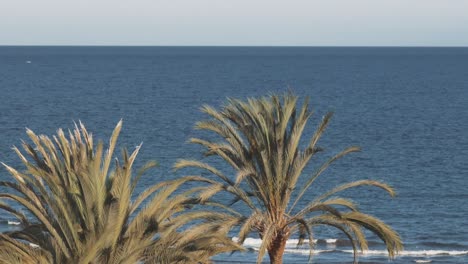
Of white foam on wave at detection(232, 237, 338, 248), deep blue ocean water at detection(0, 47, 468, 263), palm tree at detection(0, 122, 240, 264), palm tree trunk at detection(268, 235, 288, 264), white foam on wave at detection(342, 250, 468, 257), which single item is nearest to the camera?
palm tree at detection(0, 122, 240, 264)

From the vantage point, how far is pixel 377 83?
16175 cm

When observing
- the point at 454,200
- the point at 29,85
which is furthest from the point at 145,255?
the point at 29,85

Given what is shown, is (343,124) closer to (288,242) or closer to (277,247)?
(288,242)

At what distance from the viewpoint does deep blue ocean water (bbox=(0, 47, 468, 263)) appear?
168 feet

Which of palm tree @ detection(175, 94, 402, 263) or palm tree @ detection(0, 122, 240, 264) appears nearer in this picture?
palm tree @ detection(0, 122, 240, 264)

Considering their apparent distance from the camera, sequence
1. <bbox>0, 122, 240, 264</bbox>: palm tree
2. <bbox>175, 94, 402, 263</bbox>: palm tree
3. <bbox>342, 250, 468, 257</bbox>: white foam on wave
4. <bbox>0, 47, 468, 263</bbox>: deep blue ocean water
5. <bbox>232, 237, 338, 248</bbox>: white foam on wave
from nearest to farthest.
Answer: <bbox>0, 122, 240, 264</bbox>: palm tree
<bbox>175, 94, 402, 263</bbox>: palm tree
<bbox>342, 250, 468, 257</bbox>: white foam on wave
<bbox>232, 237, 338, 248</bbox>: white foam on wave
<bbox>0, 47, 468, 263</bbox>: deep blue ocean water

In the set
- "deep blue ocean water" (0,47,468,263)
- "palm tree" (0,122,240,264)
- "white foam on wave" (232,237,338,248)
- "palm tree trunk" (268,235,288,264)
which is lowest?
"palm tree" (0,122,240,264)

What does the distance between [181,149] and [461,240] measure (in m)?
32.9

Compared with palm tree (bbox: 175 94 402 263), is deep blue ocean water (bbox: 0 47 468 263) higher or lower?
higher

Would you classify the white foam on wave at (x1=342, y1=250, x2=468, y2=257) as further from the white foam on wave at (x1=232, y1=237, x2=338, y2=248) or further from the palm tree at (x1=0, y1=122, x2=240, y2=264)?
the palm tree at (x1=0, y1=122, x2=240, y2=264)

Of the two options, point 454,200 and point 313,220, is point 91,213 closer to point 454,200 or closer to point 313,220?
point 313,220

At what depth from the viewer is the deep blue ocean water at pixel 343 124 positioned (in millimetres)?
51094

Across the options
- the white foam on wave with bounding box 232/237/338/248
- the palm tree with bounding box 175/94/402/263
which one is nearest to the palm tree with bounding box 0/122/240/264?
the palm tree with bounding box 175/94/402/263

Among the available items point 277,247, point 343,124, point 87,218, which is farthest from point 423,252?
point 343,124
